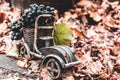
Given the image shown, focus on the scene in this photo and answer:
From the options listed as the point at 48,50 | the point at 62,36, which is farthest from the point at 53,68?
the point at 62,36

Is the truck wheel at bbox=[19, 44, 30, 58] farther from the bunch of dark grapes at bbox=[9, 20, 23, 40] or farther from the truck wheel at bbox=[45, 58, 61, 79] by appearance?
the truck wheel at bbox=[45, 58, 61, 79]

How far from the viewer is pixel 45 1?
4887 millimetres

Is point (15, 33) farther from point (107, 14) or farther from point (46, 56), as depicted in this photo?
point (107, 14)

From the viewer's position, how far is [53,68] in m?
3.29

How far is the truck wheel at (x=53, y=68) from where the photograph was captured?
322 centimetres

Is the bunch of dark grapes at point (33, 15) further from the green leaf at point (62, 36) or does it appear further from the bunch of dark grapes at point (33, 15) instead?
the green leaf at point (62, 36)

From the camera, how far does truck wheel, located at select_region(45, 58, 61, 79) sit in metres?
3.22

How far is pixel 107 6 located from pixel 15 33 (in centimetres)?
183

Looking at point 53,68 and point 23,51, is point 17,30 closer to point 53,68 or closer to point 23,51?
point 23,51

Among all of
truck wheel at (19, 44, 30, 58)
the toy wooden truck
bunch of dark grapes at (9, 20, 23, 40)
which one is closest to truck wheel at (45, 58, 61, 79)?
the toy wooden truck

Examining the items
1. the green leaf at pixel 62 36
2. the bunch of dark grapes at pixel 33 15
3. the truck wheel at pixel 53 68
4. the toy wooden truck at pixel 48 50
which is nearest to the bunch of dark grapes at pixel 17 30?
the bunch of dark grapes at pixel 33 15

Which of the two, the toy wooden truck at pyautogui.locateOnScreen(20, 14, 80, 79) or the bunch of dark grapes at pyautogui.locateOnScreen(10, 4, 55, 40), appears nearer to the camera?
the toy wooden truck at pyautogui.locateOnScreen(20, 14, 80, 79)

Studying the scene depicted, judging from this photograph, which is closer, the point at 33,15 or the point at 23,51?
the point at 33,15

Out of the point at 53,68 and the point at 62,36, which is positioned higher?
the point at 62,36
